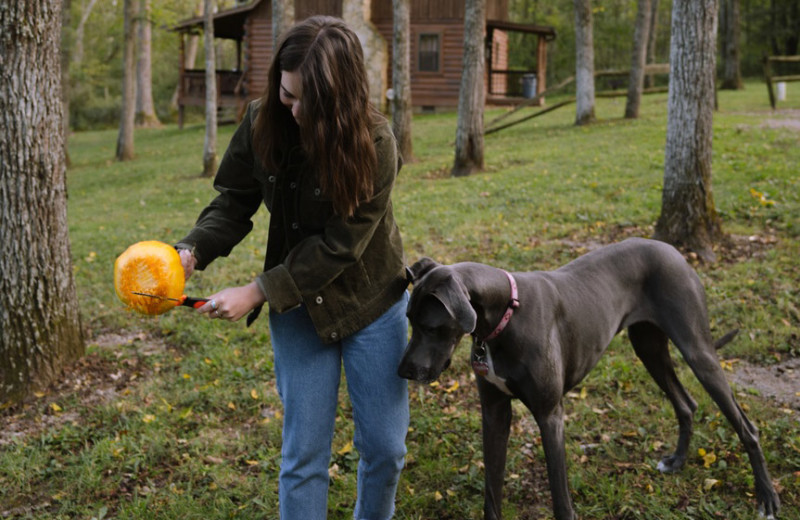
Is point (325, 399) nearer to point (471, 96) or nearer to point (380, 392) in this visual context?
point (380, 392)

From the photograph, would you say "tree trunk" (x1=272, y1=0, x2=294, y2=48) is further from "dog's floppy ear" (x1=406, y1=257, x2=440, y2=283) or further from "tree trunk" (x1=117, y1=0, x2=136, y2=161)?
"tree trunk" (x1=117, y1=0, x2=136, y2=161)

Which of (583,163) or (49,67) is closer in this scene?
(49,67)

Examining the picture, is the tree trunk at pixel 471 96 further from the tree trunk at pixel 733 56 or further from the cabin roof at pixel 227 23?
the tree trunk at pixel 733 56

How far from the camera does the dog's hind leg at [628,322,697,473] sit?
4062mm

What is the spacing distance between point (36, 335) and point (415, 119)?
71.2 feet

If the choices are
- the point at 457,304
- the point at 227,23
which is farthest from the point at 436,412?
the point at 227,23

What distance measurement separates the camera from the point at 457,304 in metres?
2.74

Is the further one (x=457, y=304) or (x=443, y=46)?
(x=443, y=46)

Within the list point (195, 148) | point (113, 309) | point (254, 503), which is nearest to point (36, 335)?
point (113, 309)

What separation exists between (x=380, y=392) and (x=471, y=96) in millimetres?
11261

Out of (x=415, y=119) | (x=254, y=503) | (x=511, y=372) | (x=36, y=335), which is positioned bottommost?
(x=254, y=503)

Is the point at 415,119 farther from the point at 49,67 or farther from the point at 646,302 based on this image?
the point at 646,302

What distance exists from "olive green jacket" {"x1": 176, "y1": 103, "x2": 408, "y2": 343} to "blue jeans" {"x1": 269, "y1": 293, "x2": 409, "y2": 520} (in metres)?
0.11

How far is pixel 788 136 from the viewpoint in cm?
1370
